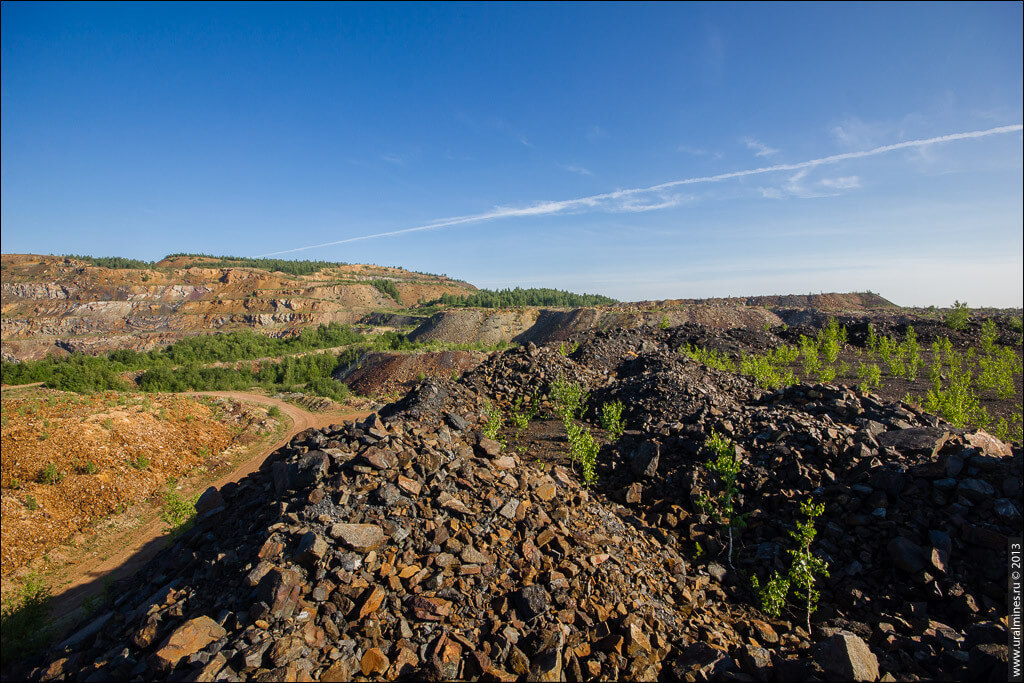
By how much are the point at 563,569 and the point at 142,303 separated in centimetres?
10532

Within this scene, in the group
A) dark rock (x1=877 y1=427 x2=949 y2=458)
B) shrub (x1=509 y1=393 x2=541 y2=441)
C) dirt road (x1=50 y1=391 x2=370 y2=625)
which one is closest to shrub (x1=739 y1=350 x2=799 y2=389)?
dark rock (x1=877 y1=427 x2=949 y2=458)

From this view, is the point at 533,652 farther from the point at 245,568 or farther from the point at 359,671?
the point at 245,568

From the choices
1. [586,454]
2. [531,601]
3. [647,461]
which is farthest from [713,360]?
[531,601]

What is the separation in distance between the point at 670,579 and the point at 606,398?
1070 centimetres

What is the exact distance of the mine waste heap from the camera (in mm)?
4387

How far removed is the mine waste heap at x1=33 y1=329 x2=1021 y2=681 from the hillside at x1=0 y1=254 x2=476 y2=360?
79.5 meters

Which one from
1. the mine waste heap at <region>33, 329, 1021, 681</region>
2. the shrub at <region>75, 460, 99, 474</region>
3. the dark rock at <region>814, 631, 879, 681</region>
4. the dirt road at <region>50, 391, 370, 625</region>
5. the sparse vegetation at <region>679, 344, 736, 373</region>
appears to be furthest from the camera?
the sparse vegetation at <region>679, 344, 736, 373</region>

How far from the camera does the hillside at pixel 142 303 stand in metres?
69.2

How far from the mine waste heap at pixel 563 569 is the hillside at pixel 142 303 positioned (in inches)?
3128

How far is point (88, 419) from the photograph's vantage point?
20094 millimetres

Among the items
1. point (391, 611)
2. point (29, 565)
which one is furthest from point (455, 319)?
point (391, 611)

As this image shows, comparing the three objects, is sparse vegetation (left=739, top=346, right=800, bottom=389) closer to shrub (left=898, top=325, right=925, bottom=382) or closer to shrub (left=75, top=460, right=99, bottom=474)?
shrub (left=898, top=325, right=925, bottom=382)

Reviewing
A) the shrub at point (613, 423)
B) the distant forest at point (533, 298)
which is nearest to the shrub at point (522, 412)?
the shrub at point (613, 423)

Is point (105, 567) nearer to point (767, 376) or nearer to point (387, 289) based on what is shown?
point (767, 376)
